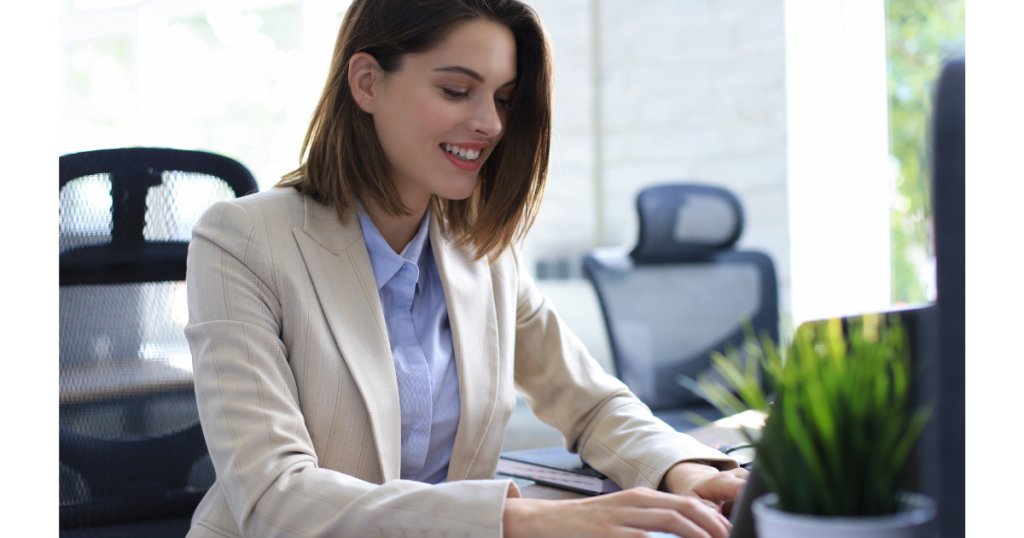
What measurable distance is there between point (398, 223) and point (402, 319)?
15 cm

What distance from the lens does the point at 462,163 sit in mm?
1027

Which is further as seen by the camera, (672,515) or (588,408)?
(588,408)

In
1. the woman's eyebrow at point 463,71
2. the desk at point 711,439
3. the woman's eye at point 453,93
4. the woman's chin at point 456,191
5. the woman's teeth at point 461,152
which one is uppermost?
the woman's eyebrow at point 463,71

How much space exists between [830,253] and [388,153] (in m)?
1.90

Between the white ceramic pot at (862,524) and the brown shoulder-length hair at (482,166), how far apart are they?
0.73 meters

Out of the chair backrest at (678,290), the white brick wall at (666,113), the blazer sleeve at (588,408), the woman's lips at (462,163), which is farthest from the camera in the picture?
the white brick wall at (666,113)

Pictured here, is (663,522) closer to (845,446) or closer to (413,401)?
(845,446)

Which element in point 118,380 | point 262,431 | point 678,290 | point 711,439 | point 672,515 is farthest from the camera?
point 678,290

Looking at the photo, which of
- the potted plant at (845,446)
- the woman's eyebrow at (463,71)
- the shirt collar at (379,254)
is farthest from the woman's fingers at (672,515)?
the woman's eyebrow at (463,71)

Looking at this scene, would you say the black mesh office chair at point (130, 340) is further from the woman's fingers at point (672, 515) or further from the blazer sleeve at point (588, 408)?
the woman's fingers at point (672, 515)

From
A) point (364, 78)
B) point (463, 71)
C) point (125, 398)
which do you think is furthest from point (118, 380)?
point (463, 71)

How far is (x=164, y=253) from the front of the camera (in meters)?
1.14

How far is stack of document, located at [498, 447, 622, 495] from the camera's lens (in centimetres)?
94

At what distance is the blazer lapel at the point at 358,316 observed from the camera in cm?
87
